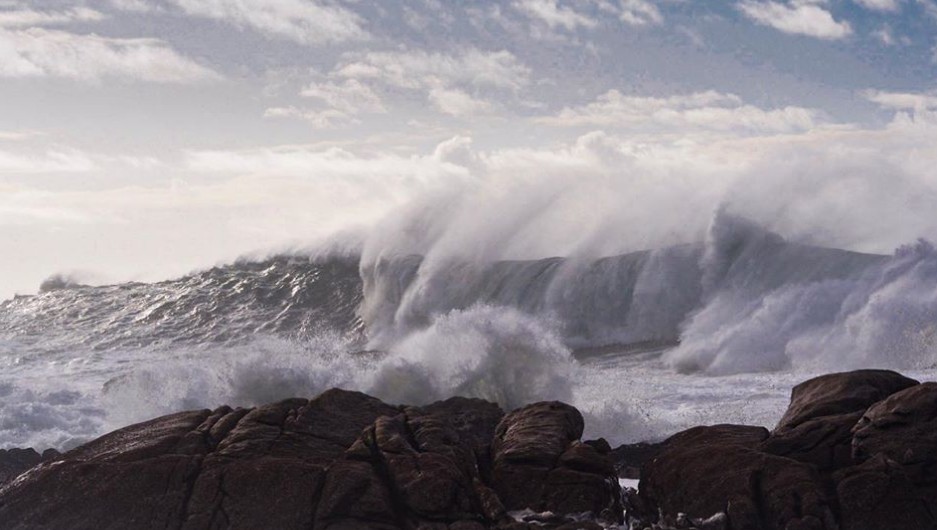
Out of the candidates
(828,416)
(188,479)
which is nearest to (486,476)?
(188,479)

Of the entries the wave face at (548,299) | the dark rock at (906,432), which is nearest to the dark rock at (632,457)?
the dark rock at (906,432)

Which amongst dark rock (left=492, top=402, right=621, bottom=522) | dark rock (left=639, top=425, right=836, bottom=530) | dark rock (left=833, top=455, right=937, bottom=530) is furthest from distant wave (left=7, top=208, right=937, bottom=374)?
dark rock (left=492, top=402, right=621, bottom=522)

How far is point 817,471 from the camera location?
9.73 m

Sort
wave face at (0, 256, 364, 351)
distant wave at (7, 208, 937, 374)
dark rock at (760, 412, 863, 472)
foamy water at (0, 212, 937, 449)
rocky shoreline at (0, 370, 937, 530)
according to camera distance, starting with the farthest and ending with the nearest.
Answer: wave face at (0, 256, 364, 351)
distant wave at (7, 208, 937, 374)
foamy water at (0, 212, 937, 449)
dark rock at (760, 412, 863, 472)
rocky shoreline at (0, 370, 937, 530)

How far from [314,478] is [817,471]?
473 cm

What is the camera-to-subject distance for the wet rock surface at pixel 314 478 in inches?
368

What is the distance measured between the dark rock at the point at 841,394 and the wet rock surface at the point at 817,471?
0.01m

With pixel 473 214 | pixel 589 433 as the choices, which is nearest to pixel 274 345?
pixel 589 433

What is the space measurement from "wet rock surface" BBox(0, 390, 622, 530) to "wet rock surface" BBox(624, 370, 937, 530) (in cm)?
62

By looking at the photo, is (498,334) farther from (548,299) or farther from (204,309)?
(204,309)

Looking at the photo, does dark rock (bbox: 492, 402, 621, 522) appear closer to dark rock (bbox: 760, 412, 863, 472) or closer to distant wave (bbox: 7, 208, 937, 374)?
dark rock (bbox: 760, 412, 863, 472)

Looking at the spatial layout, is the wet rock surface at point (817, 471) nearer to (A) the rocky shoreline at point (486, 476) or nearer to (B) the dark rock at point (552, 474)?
(A) the rocky shoreline at point (486, 476)

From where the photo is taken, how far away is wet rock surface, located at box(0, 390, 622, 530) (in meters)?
9.35

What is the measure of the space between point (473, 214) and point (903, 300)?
17.6 m
